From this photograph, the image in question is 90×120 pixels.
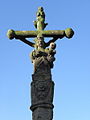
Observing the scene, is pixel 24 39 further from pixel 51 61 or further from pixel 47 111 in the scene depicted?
pixel 47 111

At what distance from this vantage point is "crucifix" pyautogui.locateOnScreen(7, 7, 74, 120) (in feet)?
38.7

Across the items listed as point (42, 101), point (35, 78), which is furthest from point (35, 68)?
point (42, 101)

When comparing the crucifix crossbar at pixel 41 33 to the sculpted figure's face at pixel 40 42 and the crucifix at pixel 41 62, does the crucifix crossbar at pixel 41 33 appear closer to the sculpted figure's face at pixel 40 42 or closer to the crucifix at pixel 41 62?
the crucifix at pixel 41 62

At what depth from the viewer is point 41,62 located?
12312 millimetres

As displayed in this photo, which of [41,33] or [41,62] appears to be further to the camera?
[41,33]

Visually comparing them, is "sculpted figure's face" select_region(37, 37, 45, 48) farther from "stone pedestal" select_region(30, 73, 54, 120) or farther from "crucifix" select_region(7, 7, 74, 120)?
"stone pedestal" select_region(30, 73, 54, 120)

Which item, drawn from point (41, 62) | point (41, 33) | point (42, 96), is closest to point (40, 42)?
point (41, 33)

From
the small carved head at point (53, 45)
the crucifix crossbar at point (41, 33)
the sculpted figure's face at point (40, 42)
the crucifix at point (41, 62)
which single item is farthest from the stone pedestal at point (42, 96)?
the crucifix crossbar at point (41, 33)

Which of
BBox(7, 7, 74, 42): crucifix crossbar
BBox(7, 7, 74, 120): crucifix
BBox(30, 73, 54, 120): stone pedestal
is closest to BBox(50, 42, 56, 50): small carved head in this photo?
BBox(7, 7, 74, 120): crucifix

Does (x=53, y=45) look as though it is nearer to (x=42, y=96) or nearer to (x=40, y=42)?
(x=40, y=42)

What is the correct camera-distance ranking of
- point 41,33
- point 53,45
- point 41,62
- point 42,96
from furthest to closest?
point 41,33 → point 53,45 → point 41,62 → point 42,96

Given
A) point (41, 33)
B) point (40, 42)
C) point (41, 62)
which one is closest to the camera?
point (41, 62)

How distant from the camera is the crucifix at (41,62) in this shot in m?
11.8

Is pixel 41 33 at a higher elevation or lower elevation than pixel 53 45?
higher
